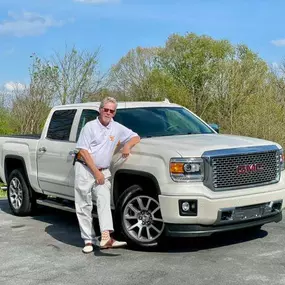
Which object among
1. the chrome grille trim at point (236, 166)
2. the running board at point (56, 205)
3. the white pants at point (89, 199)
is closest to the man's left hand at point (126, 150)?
the white pants at point (89, 199)

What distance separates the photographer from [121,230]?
6367 mm

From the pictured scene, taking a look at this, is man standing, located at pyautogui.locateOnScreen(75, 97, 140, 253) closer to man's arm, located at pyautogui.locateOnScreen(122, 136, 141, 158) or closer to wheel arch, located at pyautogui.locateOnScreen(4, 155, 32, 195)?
man's arm, located at pyautogui.locateOnScreen(122, 136, 141, 158)

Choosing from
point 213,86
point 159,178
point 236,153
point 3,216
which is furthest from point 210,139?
point 213,86

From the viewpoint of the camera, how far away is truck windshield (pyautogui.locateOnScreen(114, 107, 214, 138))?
22.7 feet

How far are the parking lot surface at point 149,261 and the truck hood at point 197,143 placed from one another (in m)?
1.20

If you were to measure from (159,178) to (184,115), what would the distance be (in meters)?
2.01

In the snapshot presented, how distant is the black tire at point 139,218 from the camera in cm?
610

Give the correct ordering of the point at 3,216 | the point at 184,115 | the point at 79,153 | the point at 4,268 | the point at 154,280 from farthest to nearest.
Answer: the point at 3,216 → the point at 184,115 → the point at 79,153 → the point at 4,268 → the point at 154,280

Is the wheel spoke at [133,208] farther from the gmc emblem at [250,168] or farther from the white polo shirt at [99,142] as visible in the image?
the gmc emblem at [250,168]

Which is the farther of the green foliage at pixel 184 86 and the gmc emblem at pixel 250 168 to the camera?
the green foliage at pixel 184 86

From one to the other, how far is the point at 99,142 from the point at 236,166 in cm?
159

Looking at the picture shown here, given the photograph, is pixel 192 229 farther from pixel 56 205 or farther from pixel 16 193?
pixel 16 193

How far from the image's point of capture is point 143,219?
20.3 ft

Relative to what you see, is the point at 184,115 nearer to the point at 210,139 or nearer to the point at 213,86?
the point at 210,139
